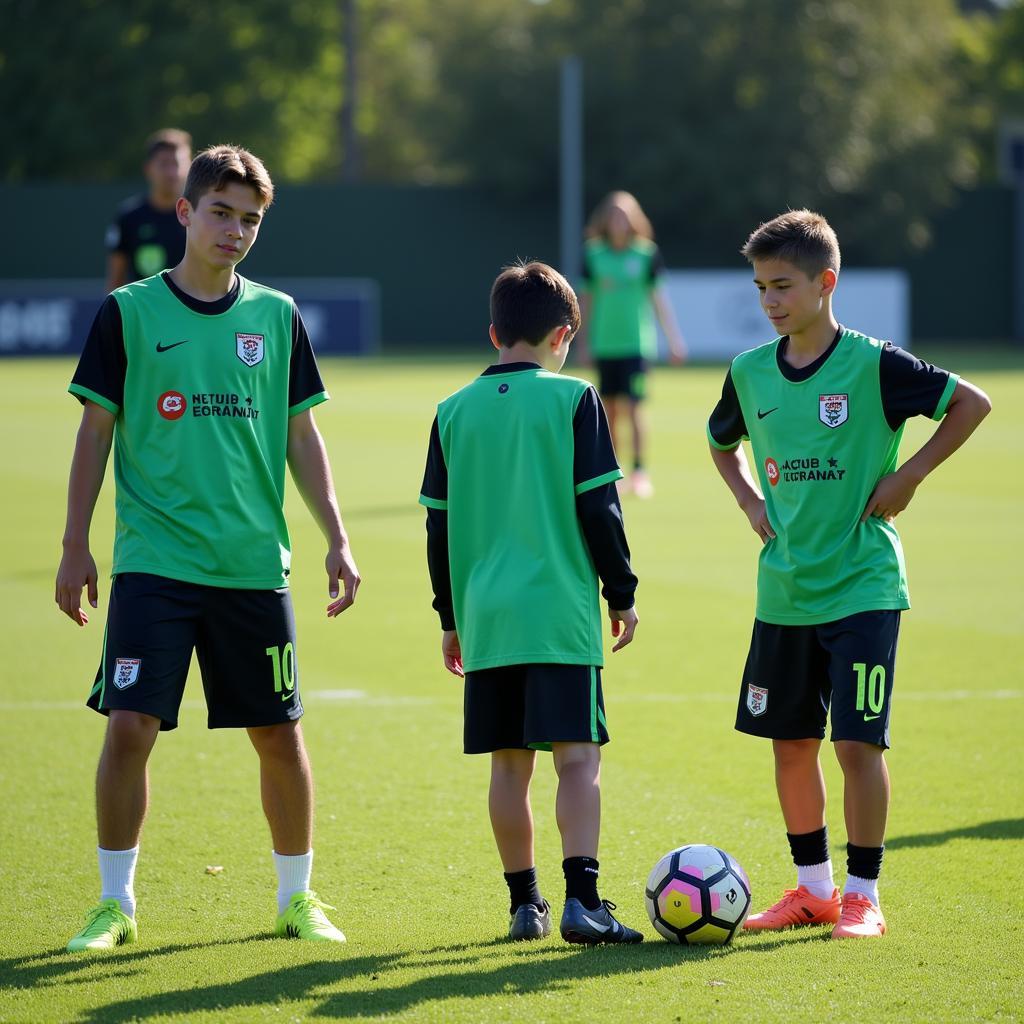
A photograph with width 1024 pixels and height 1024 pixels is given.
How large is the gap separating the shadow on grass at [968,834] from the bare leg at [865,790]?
0.85 m

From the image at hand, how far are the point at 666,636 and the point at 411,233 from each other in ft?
104

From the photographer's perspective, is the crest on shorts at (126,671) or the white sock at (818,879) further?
the white sock at (818,879)

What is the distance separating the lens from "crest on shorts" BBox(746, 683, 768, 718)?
4.67m

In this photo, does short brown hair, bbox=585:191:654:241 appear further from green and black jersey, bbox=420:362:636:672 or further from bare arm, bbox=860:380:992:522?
green and black jersey, bbox=420:362:636:672

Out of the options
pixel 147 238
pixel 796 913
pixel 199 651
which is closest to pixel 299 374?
pixel 199 651

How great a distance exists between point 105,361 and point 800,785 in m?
2.20

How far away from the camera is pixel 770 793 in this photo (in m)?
5.97

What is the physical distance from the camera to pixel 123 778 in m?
4.43

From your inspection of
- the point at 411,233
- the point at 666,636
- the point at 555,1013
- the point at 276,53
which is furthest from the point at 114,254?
the point at 276,53

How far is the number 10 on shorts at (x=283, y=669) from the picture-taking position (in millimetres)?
4496

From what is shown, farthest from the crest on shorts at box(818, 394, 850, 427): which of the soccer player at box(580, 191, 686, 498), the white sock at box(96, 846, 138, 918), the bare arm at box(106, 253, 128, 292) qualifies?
the soccer player at box(580, 191, 686, 498)

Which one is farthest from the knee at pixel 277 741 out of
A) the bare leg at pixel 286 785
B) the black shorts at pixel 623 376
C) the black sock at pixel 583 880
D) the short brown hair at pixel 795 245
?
the black shorts at pixel 623 376

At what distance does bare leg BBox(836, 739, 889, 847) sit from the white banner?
29255 millimetres

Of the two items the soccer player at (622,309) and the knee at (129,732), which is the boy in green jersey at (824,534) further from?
the soccer player at (622,309)
